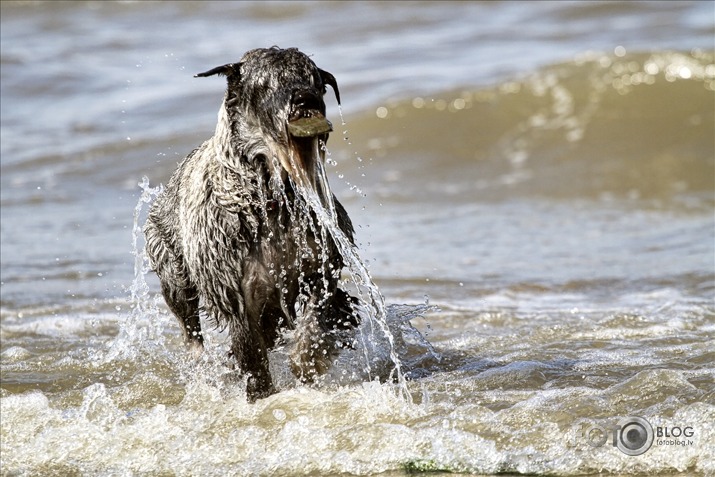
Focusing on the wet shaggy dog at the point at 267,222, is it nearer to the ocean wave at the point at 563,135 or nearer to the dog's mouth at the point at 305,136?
the dog's mouth at the point at 305,136

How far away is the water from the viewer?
18.0 feet

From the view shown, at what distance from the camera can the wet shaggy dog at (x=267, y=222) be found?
5242mm

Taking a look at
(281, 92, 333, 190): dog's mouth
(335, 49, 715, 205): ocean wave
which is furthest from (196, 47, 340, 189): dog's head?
(335, 49, 715, 205): ocean wave

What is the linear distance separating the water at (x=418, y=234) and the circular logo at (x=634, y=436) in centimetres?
5

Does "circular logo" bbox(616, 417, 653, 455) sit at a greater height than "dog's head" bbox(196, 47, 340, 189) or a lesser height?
lesser

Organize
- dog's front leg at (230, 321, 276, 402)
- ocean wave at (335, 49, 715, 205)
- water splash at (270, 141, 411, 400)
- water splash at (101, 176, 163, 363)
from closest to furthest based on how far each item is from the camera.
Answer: water splash at (270, 141, 411, 400) → dog's front leg at (230, 321, 276, 402) → water splash at (101, 176, 163, 363) → ocean wave at (335, 49, 715, 205)

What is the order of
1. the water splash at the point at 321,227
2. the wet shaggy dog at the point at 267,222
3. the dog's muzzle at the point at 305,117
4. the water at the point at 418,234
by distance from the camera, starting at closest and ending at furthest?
1. the dog's muzzle at the point at 305,117
2. the wet shaggy dog at the point at 267,222
3. the water splash at the point at 321,227
4. the water at the point at 418,234

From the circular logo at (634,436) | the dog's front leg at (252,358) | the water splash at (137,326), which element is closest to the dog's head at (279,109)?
the dog's front leg at (252,358)

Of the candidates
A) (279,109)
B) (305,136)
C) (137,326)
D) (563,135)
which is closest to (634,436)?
(305,136)

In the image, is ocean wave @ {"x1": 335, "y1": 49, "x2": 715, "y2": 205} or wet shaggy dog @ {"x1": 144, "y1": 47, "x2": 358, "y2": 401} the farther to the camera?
ocean wave @ {"x1": 335, "y1": 49, "x2": 715, "y2": 205}

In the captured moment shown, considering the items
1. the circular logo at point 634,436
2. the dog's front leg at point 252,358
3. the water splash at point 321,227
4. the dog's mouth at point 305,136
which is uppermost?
the dog's mouth at point 305,136

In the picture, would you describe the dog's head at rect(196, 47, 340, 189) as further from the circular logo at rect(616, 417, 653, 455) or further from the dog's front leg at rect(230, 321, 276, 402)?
the circular logo at rect(616, 417, 653, 455)

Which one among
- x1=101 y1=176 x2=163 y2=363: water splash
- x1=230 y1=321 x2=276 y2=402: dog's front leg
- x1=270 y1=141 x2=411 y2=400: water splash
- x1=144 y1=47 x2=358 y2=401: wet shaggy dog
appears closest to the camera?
x1=144 y1=47 x2=358 y2=401: wet shaggy dog

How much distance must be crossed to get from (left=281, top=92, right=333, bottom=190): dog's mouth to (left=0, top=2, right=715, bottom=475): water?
4.05ft
